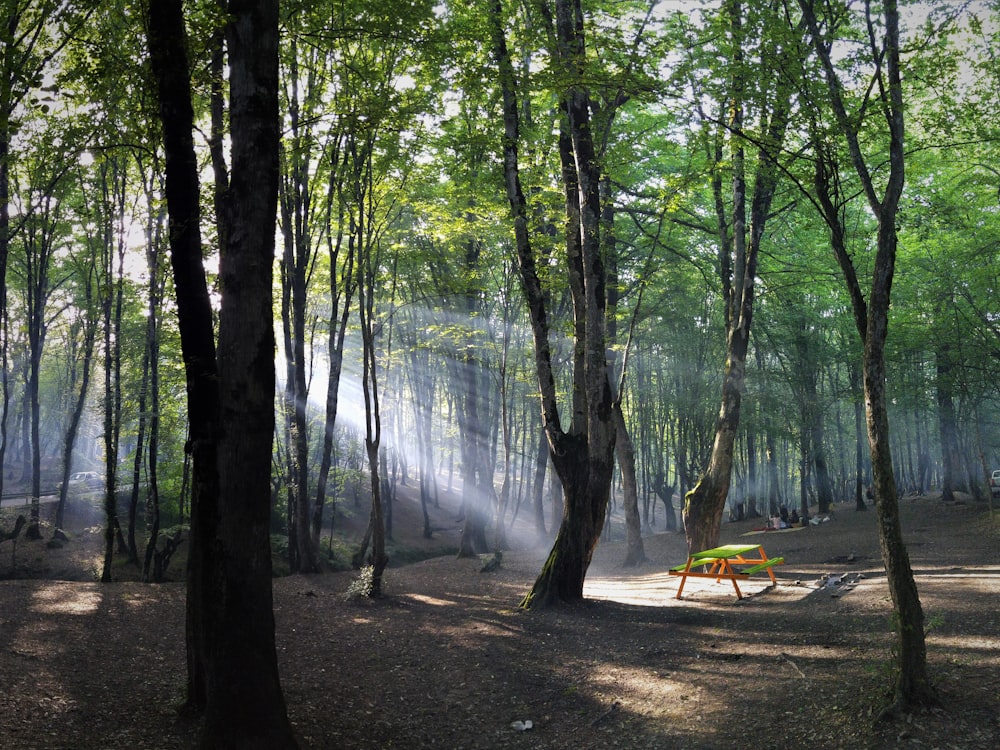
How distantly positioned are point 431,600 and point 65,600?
5.39 meters

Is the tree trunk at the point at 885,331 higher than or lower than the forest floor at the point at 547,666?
higher

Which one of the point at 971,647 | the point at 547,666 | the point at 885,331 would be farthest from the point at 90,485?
the point at 885,331

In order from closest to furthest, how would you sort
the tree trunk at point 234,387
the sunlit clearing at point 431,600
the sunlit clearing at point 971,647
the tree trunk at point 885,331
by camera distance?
the tree trunk at point 234,387 → the tree trunk at point 885,331 → the sunlit clearing at point 971,647 → the sunlit clearing at point 431,600

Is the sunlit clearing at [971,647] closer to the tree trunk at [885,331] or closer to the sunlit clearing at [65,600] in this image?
the tree trunk at [885,331]

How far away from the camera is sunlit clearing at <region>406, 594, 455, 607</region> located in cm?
1138

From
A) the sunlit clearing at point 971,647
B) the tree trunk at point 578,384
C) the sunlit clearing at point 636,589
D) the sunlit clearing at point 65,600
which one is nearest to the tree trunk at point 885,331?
the sunlit clearing at point 971,647

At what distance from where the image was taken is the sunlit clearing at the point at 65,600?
29.5 feet

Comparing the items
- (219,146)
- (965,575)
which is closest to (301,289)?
(219,146)

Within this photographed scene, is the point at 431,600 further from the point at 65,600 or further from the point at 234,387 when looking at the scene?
the point at 234,387

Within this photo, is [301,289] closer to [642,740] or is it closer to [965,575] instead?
[642,740]

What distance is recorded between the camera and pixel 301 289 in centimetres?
1484

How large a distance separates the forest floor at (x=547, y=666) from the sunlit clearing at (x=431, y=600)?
0.30ft

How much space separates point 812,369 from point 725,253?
37.0ft

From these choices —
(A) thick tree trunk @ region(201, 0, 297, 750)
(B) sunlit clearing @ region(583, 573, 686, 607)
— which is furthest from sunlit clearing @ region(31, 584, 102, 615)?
(B) sunlit clearing @ region(583, 573, 686, 607)
